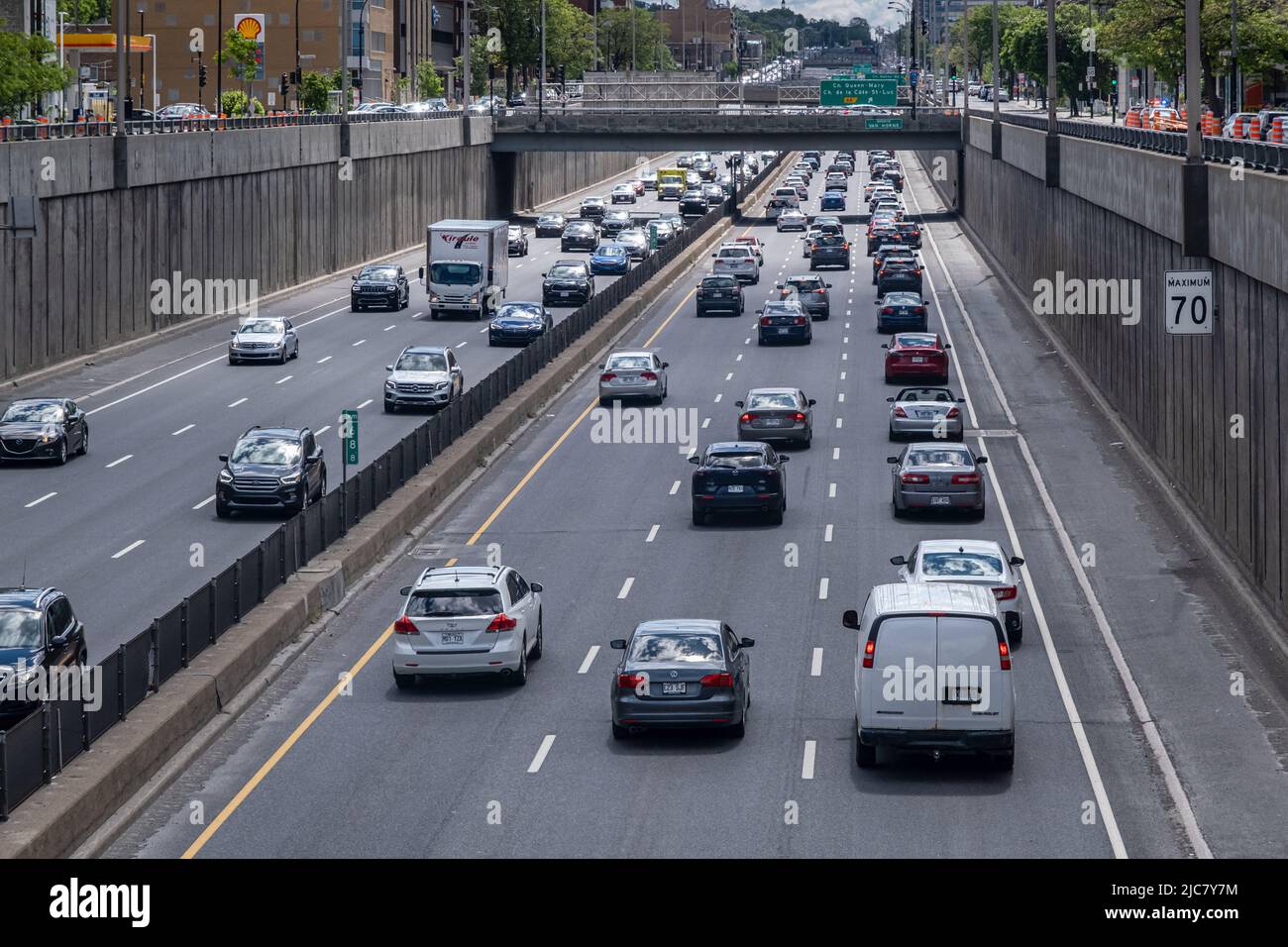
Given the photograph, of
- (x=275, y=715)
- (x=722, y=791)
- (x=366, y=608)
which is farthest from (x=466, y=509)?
(x=722, y=791)

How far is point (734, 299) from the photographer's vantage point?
261 feet

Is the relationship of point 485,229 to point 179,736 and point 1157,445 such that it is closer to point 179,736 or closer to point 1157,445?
point 1157,445

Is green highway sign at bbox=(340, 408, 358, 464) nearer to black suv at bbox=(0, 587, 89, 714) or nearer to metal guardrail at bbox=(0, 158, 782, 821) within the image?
metal guardrail at bbox=(0, 158, 782, 821)

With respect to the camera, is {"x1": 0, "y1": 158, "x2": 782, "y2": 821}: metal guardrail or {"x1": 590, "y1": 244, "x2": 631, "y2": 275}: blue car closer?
{"x1": 0, "y1": 158, "x2": 782, "y2": 821}: metal guardrail

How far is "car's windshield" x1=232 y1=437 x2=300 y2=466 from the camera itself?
133 feet

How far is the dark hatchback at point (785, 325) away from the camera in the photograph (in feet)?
228

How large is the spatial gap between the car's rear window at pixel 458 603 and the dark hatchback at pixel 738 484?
12.7 meters

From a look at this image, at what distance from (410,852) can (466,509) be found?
23.2 meters

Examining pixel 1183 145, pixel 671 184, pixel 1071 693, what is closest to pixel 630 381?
pixel 1183 145

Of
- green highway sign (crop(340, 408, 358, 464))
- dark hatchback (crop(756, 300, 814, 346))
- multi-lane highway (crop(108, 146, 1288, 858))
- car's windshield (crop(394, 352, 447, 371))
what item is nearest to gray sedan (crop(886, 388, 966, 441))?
multi-lane highway (crop(108, 146, 1288, 858))

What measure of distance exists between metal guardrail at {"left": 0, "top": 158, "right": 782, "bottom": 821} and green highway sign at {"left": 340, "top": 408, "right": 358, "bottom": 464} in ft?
1.59

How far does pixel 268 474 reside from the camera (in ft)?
132

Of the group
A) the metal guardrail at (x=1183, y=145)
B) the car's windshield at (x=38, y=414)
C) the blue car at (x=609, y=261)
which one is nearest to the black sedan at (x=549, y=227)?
the blue car at (x=609, y=261)

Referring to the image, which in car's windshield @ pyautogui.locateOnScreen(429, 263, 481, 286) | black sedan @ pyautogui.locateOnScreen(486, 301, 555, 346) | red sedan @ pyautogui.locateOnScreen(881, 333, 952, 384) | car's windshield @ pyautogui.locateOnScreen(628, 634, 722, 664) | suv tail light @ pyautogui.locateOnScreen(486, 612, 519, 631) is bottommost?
suv tail light @ pyautogui.locateOnScreen(486, 612, 519, 631)
